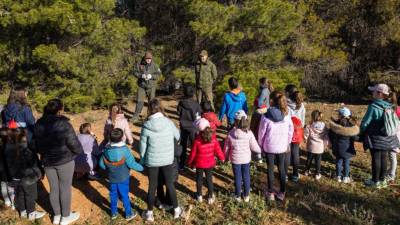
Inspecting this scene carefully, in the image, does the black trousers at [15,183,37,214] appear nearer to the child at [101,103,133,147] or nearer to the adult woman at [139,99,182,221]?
the child at [101,103,133,147]

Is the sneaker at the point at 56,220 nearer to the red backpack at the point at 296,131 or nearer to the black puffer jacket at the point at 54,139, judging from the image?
the black puffer jacket at the point at 54,139

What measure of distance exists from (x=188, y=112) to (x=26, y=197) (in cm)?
254

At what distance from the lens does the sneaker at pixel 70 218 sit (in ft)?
16.1

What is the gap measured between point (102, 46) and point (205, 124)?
226 inches

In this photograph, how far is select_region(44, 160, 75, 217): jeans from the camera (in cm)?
457

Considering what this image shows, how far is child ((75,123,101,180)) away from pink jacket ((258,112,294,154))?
8.27 ft

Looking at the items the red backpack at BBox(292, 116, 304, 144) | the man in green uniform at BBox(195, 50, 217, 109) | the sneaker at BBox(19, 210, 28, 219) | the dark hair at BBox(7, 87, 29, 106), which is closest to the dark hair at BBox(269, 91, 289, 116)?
the red backpack at BBox(292, 116, 304, 144)

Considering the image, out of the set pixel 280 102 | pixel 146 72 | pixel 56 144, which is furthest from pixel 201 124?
pixel 146 72

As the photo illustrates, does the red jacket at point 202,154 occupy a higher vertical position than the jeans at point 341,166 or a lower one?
higher

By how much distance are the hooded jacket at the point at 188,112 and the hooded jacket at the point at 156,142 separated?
1.22 m

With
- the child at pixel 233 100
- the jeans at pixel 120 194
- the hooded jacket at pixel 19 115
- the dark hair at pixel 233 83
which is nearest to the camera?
the jeans at pixel 120 194

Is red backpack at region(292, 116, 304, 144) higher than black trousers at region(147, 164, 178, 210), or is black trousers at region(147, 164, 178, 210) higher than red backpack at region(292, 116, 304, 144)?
red backpack at region(292, 116, 304, 144)

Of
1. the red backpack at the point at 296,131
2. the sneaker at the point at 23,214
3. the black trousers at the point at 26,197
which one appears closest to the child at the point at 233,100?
the red backpack at the point at 296,131

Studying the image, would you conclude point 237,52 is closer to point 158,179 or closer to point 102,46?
point 102,46
